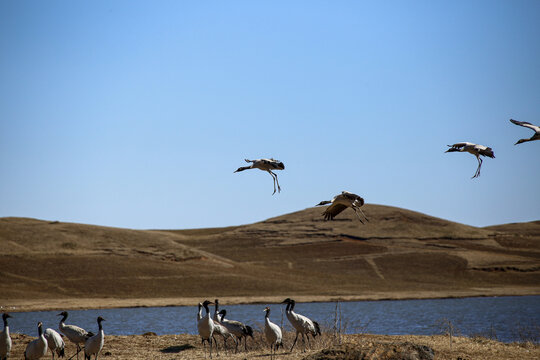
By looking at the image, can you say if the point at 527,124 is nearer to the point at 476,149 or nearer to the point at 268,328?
the point at 476,149

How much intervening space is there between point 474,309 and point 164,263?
36.5 metres

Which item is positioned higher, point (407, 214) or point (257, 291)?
point (407, 214)

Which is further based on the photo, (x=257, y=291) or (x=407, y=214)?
(x=407, y=214)

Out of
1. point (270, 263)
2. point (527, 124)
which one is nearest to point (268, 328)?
point (527, 124)

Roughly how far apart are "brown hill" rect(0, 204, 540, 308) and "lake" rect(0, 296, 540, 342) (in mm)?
4750

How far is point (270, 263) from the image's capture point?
87000 mm

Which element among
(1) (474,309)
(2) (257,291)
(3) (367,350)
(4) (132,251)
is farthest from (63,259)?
(3) (367,350)

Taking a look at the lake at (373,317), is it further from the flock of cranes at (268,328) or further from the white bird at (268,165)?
the white bird at (268,165)

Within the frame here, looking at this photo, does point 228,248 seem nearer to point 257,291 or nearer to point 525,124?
point 257,291

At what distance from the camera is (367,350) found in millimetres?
14922

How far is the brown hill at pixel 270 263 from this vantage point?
62281 mm

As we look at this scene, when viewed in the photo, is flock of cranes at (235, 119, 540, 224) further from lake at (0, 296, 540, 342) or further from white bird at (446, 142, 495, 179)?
lake at (0, 296, 540, 342)

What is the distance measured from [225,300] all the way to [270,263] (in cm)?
2979

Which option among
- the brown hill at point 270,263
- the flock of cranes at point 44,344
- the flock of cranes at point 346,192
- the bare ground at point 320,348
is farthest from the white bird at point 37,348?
the brown hill at point 270,263
